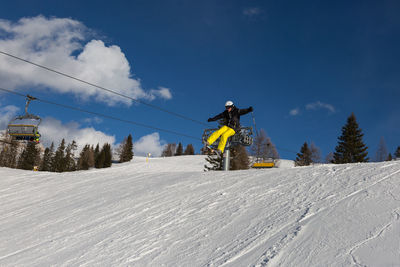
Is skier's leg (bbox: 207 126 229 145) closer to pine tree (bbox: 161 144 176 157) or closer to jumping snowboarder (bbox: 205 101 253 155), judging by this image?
jumping snowboarder (bbox: 205 101 253 155)

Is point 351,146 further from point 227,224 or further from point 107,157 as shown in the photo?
point 107,157

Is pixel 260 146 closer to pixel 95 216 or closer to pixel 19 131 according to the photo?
pixel 19 131

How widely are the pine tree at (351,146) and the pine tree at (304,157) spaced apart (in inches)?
451

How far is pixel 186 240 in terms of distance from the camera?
5.04m

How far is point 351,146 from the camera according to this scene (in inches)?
1537

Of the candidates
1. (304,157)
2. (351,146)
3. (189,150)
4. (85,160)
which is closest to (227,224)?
(351,146)

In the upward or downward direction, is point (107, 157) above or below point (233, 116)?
above

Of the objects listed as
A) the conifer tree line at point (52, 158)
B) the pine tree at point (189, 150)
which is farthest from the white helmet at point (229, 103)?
the pine tree at point (189, 150)

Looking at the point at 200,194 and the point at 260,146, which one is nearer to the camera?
the point at 200,194

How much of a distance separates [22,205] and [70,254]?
22.3 ft

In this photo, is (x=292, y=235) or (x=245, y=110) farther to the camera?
(x=245, y=110)

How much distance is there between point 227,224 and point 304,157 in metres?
49.9

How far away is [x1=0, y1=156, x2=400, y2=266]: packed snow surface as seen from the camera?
13.1ft

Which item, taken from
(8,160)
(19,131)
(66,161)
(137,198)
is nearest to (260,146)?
(19,131)
